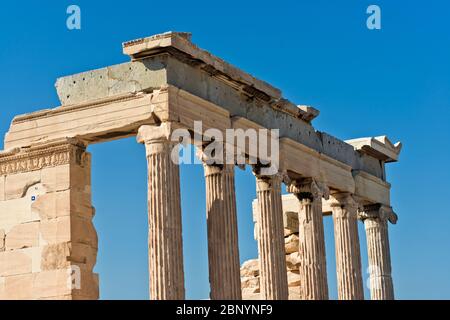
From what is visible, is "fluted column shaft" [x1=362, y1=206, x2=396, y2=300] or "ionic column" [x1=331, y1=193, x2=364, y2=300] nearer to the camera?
"ionic column" [x1=331, y1=193, x2=364, y2=300]

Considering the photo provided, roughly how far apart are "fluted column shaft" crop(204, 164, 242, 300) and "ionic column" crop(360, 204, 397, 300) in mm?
8882

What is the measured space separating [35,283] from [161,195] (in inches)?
157

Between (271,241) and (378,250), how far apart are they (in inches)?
276

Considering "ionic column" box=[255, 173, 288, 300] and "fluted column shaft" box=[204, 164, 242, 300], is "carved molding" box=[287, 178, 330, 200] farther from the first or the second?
Result: "fluted column shaft" box=[204, 164, 242, 300]

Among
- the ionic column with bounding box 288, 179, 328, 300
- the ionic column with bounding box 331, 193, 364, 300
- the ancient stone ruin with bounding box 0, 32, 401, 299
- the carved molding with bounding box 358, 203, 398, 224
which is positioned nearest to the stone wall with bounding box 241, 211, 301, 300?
the carved molding with bounding box 358, 203, 398, 224

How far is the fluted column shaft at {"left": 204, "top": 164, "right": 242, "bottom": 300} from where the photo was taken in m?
29.4

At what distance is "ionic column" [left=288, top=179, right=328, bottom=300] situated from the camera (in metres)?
33.6

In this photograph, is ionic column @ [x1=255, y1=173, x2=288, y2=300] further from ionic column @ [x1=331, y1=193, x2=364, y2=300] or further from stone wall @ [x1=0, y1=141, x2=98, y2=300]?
stone wall @ [x1=0, y1=141, x2=98, y2=300]

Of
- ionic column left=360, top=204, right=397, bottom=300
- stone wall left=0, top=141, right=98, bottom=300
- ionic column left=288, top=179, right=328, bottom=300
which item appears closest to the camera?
stone wall left=0, top=141, right=98, bottom=300

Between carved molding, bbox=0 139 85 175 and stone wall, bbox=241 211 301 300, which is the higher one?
carved molding, bbox=0 139 85 175

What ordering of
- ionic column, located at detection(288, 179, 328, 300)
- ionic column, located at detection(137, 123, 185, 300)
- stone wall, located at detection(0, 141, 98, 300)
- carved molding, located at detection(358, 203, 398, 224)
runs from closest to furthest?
ionic column, located at detection(137, 123, 185, 300) < stone wall, located at detection(0, 141, 98, 300) < ionic column, located at detection(288, 179, 328, 300) < carved molding, located at detection(358, 203, 398, 224)

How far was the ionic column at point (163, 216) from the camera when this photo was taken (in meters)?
27.2
